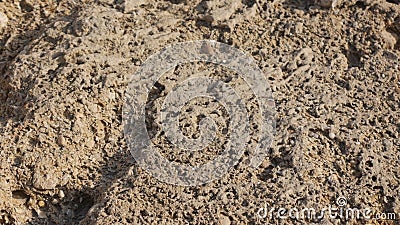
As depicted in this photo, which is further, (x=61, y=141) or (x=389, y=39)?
(x=389, y=39)

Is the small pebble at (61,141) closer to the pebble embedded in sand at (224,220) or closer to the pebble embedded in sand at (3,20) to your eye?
the pebble embedded in sand at (224,220)

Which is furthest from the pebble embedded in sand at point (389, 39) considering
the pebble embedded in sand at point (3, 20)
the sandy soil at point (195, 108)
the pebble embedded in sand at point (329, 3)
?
the pebble embedded in sand at point (3, 20)

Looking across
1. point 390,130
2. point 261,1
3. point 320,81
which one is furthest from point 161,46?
point 390,130

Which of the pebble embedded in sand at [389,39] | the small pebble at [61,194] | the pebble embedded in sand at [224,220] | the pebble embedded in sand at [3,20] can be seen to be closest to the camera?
the pebble embedded in sand at [224,220]

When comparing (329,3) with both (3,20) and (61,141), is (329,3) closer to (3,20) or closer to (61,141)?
(61,141)

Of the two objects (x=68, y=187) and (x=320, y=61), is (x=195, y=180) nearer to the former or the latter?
(x=68, y=187)

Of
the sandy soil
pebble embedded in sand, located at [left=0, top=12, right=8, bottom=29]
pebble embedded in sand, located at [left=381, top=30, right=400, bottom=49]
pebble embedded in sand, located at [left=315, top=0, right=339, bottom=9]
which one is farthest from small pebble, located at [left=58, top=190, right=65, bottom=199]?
pebble embedded in sand, located at [left=381, top=30, right=400, bottom=49]

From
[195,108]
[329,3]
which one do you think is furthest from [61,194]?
[329,3]

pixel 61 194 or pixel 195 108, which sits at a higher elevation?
pixel 195 108
